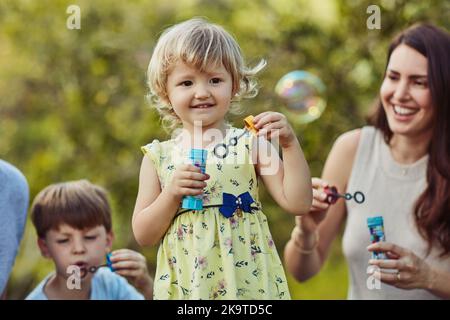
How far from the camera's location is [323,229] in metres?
3.26

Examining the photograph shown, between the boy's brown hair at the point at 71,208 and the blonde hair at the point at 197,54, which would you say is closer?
the blonde hair at the point at 197,54

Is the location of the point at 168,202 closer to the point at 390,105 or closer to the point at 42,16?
the point at 390,105

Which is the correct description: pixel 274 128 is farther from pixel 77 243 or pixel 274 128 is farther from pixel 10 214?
pixel 10 214

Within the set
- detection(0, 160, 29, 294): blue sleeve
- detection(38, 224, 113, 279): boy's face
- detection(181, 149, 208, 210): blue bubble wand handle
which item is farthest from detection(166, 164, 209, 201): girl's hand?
detection(0, 160, 29, 294): blue sleeve

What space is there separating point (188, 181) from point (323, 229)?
133cm

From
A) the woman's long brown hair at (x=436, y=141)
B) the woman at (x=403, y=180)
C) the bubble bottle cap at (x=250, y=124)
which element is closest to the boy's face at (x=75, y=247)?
the woman at (x=403, y=180)

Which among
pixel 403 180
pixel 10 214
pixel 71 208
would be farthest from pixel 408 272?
pixel 10 214

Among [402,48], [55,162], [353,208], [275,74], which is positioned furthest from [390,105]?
[55,162]

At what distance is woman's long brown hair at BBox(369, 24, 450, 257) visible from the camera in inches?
119

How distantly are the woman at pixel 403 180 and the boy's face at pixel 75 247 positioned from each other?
25.3 inches

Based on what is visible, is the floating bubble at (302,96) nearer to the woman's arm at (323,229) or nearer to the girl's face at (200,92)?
the woman's arm at (323,229)

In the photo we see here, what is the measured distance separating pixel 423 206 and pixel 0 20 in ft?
11.3

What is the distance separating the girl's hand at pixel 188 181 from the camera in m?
2.03

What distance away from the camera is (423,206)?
309cm
